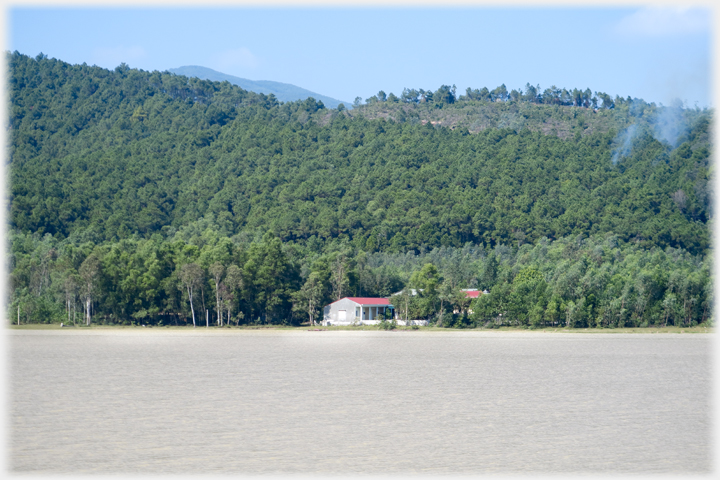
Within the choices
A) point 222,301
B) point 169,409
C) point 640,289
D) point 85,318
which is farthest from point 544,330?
point 169,409

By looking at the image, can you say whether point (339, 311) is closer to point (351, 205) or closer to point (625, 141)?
point (351, 205)

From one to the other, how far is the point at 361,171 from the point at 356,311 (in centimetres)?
7827

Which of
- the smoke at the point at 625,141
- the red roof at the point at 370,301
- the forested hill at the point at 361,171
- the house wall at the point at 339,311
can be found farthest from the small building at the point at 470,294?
the smoke at the point at 625,141

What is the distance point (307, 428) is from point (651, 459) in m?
6.48

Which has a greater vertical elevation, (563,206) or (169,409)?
(563,206)

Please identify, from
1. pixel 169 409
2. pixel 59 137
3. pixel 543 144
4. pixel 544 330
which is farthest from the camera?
pixel 59 137

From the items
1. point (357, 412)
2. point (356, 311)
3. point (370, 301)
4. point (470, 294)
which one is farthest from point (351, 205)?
point (357, 412)

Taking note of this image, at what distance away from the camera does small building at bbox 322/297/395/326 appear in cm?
6269

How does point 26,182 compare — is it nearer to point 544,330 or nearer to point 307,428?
point 544,330

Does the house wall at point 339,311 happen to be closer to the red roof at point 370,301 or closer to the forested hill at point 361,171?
the red roof at point 370,301

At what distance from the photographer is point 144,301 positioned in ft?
201

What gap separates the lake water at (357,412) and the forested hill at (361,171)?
75196mm

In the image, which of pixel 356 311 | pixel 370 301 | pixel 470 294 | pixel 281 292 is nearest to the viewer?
pixel 281 292

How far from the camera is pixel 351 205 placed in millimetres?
123562
